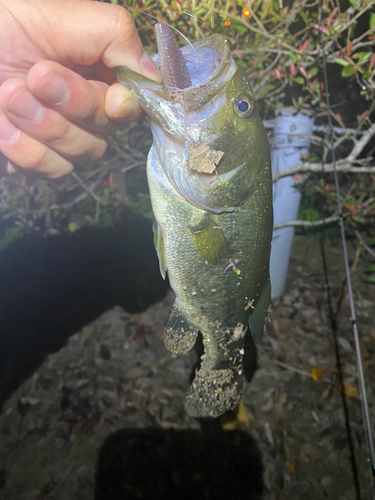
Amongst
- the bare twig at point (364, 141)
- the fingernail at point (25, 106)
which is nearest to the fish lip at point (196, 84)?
the fingernail at point (25, 106)

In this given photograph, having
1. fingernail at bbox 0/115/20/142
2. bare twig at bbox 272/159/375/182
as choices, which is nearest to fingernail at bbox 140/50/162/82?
fingernail at bbox 0/115/20/142

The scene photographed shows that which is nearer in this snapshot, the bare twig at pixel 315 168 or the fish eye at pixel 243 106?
the fish eye at pixel 243 106

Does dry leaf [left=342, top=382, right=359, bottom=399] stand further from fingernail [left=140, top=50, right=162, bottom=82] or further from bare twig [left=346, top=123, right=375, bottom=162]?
fingernail [left=140, top=50, right=162, bottom=82]

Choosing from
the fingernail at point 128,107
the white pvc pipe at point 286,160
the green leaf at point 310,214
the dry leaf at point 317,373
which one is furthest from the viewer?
the green leaf at point 310,214

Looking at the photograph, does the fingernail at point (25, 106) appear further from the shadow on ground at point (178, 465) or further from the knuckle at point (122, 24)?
the shadow on ground at point (178, 465)

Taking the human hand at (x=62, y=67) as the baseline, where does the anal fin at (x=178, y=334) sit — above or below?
below

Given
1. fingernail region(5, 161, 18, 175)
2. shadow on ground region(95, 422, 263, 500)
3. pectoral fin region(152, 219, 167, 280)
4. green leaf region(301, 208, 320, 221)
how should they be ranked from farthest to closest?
green leaf region(301, 208, 320, 221)
shadow on ground region(95, 422, 263, 500)
fingernail region(5, 161, 18, 175)
pectoral fin region(152, 219, 167, 280)

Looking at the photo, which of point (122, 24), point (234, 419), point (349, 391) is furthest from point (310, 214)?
point (122, 24)

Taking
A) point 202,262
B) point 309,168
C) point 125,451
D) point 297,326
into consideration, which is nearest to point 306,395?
point 297,326
